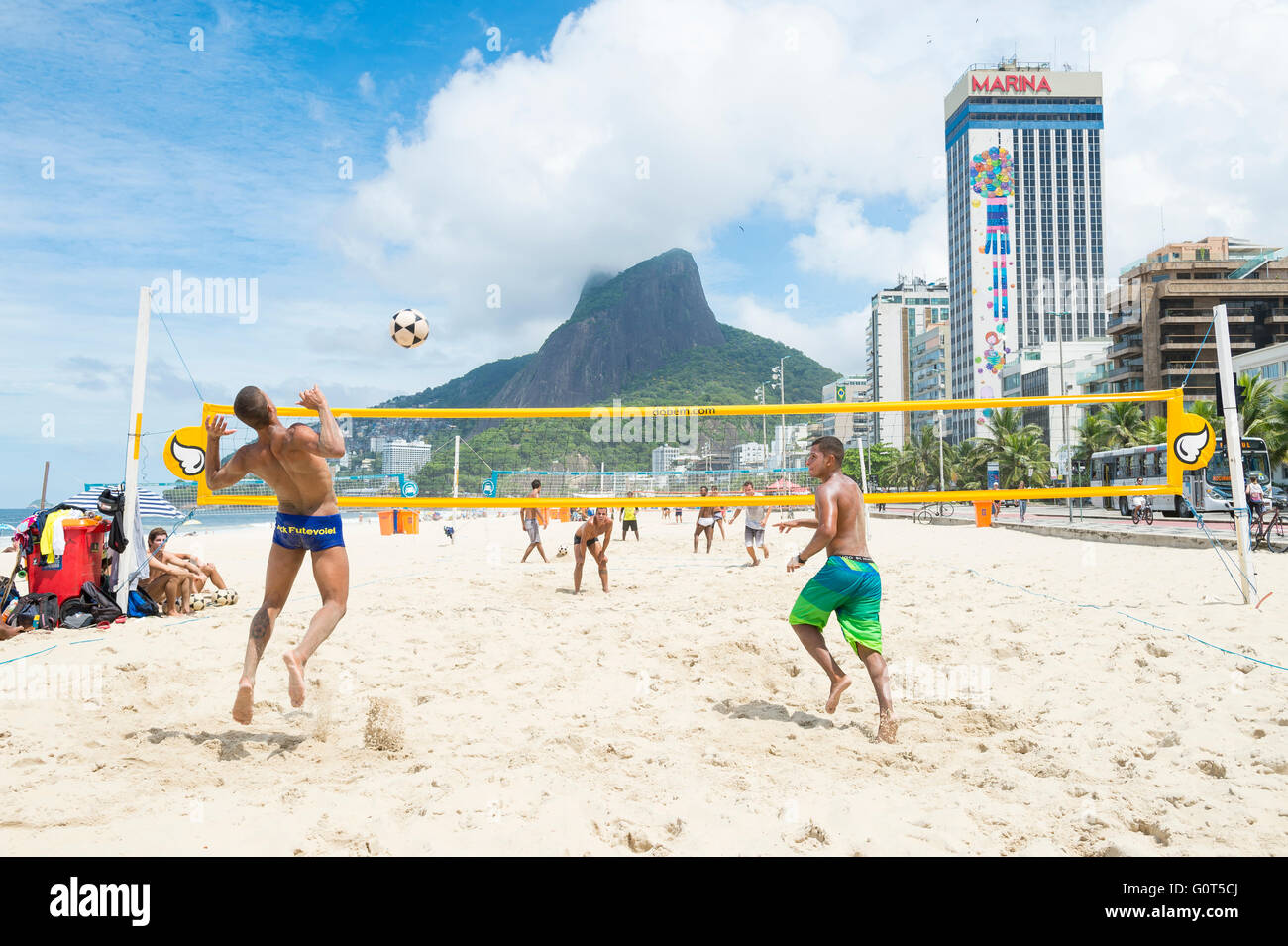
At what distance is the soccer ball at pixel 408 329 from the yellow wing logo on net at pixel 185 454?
2.08 metres

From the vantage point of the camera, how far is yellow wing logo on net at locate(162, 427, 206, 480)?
588cm

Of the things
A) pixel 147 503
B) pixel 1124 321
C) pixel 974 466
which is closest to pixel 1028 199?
pixel 1124 321

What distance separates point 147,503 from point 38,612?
1.35m

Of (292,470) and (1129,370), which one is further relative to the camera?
(1129,370)

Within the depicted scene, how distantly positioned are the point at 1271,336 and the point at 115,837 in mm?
65553

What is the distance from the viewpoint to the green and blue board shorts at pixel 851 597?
371 centimetres

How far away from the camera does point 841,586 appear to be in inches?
147

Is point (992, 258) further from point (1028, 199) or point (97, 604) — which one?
point (97, 604)

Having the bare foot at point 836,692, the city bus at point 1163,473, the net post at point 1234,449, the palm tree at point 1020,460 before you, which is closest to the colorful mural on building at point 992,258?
the palm tree at point 1020,460

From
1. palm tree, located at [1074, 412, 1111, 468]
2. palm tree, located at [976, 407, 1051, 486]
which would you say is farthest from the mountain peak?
palm tree, located at [1074, 412, 1111, 468]

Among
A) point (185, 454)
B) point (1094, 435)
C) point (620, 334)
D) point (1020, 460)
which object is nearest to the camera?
point (185, 454)

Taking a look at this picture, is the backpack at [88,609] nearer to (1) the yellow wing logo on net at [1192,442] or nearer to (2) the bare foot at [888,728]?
(2) the bare foot at [888,728]

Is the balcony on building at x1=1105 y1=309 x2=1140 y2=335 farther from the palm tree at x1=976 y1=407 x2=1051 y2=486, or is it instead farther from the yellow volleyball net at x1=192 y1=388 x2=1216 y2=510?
the yellow volleyball net at x1=192 y1=388 x2=1216 y2=510
